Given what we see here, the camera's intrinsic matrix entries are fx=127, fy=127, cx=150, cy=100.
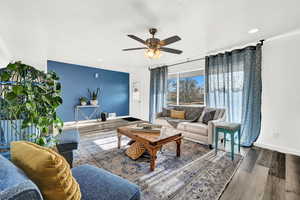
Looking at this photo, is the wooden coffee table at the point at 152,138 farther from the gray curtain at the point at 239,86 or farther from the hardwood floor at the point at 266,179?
the gray curtain at the point at 239,86

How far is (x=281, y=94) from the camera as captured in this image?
2.64 meters

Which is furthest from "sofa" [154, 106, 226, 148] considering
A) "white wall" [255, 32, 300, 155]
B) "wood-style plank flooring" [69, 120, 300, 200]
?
"white wall" [255, 32, 300, 155]

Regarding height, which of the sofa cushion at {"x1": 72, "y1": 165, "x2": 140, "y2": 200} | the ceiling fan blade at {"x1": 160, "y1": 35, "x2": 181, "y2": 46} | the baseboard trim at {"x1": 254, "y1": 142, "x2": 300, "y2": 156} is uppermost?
the ceiling fan blade at {"x1": 160, "y1": 35, "x2": 181, "y2": 46}

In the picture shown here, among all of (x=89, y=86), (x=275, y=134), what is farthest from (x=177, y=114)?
(x=89, y=86)

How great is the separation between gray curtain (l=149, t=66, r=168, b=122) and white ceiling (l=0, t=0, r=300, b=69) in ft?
5.96

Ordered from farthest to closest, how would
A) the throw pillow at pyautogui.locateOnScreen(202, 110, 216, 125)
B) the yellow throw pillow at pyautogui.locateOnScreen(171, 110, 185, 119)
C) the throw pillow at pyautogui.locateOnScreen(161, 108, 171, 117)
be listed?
the throw pillow at pyautogui.locateOnScreen(161, 108, 171, 117), the yellow throw pillow at pyautogui.locateOnScreen(171, 110, 185, 119), the throw pillow at pyautogui.locateOnScreen(202, 110, 216, 125)

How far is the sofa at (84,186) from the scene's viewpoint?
0.47 meters

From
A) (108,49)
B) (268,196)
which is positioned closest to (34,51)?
(108,49)

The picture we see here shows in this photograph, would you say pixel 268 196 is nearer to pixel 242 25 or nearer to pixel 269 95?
pixel 269 95

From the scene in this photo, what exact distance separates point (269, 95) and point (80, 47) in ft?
15.0

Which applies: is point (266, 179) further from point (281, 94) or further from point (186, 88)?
point (186, 88)

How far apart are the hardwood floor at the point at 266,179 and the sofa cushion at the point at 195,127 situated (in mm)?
825

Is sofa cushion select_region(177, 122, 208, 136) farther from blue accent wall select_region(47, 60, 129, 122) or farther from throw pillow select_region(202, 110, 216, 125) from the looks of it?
blue accent wall select_region(47, 60, 129, 122)

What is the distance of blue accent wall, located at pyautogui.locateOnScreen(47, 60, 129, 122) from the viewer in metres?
4.76
